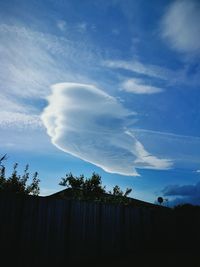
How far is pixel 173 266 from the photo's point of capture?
31.1ft

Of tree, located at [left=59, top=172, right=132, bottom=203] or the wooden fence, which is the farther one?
tree, located at [left=59, top=172, right=132, bottom=203]

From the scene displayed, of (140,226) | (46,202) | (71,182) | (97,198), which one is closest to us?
(46,202)

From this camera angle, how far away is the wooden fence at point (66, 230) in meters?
7.20

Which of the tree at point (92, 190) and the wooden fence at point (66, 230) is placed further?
the tree at point (92, 190)

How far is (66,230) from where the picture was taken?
357 inches

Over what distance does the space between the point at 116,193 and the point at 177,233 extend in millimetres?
9906

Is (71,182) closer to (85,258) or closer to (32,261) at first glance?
(85,258)

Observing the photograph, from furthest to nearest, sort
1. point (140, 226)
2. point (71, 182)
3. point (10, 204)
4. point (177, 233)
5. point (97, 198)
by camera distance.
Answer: point (71, 182), point (97, 198), point (177, 233), point (140, 226), point (10, 204)

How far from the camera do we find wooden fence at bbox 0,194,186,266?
7195 millimetres

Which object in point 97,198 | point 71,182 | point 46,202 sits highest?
point 71,182

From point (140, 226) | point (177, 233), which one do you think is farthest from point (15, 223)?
point (177, 233)

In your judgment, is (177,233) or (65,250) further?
(177,233)

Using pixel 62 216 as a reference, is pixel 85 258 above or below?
below

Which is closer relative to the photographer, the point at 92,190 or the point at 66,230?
the point at 66,230
